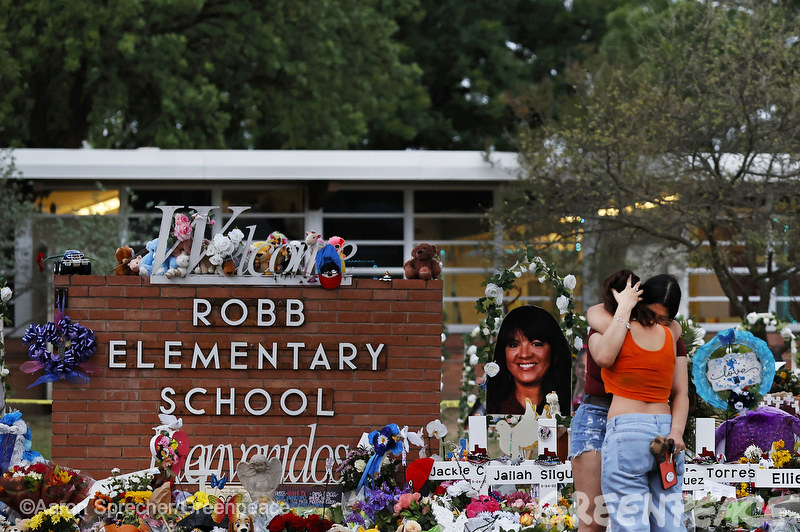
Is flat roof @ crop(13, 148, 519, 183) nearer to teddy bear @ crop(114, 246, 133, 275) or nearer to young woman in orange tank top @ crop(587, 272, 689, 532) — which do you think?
teddy bear @ crop(114, 246, 133, 275)

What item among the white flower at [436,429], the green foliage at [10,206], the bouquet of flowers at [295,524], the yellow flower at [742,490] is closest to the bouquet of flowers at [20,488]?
the bouquet of flowers at [295,524]

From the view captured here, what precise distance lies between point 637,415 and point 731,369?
8.43 ft

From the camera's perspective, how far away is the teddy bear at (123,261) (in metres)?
6.37

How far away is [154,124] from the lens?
18672 millimetres

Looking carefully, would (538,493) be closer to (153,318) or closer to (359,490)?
(359,490)

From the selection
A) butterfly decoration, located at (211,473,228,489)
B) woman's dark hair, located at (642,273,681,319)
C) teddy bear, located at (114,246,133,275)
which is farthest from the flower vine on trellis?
teddy bear, located at (114,246,133,275)

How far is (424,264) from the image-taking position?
20.5ft

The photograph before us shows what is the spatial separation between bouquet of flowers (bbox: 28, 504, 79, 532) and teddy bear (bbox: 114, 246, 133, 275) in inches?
70.0

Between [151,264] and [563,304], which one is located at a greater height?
[151,264]

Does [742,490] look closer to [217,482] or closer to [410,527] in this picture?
[410,527]

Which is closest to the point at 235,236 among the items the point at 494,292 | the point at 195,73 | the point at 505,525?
the point at 494,292

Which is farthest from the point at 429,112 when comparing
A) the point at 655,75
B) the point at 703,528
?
the point at 703,528

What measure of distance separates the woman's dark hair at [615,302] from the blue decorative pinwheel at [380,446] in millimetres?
1805

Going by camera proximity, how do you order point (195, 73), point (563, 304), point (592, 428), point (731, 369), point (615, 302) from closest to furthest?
point (615, 302), point (592, 428), point (731, 369), point (563, 304), point (195, 73)
